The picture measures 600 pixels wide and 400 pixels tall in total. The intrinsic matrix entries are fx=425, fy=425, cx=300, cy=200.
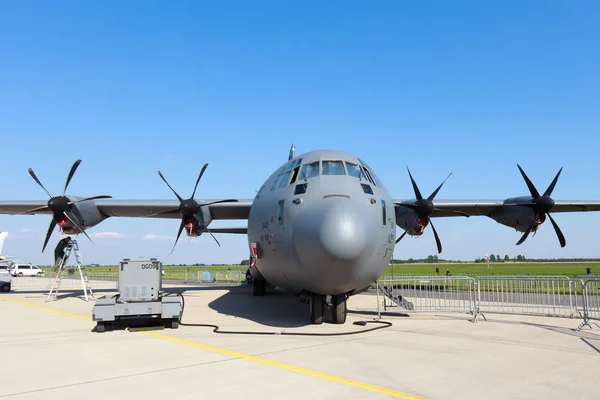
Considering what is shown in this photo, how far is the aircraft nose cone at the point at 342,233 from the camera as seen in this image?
29.5 feet

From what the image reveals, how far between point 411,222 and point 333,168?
386 inches

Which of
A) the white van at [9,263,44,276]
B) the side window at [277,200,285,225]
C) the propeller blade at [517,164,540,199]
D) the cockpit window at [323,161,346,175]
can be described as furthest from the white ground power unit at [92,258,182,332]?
the white van at [9,263,44,276]

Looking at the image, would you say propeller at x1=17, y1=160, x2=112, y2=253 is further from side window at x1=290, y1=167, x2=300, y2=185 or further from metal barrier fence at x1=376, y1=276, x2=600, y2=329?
metal barrier fence at x1=376, y1=276, x2=600, y2=329

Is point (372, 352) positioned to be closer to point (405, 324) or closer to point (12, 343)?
point (405, 324)

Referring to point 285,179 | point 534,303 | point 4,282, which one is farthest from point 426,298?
point 4,282

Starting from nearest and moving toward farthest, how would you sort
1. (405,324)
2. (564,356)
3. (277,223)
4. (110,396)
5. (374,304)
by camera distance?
(110,396), (564,356), (277,223), (405,324), (374,304)

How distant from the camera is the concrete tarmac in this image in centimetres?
567

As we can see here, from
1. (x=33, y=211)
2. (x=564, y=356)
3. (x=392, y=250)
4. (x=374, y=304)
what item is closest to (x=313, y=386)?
(x=564, y=356)

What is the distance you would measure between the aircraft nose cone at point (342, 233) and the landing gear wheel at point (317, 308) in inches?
103

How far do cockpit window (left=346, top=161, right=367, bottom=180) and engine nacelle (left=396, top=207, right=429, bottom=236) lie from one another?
8503 mm

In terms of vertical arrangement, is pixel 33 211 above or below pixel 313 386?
above

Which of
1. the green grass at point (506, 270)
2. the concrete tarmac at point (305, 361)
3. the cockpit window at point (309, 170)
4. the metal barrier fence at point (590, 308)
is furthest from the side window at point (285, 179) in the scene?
the green grass at point (506, 270)

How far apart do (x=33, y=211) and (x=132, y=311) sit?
538 inches

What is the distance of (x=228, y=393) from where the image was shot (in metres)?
5.52
